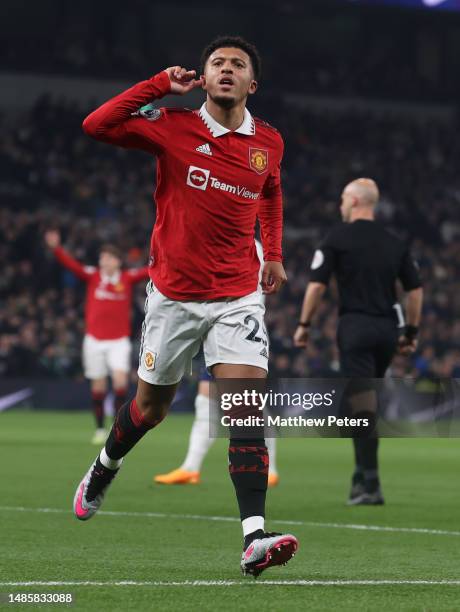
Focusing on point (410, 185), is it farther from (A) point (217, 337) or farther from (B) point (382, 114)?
(A) point (217, 337)

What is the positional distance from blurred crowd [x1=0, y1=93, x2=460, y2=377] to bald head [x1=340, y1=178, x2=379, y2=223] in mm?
14824

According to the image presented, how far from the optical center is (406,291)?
9438 millimetres

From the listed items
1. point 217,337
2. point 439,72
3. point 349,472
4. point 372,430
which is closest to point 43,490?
point 372,430

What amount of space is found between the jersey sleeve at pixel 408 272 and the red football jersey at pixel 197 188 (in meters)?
3.52

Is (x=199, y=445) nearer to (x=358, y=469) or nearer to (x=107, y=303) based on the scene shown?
(x=358, y=469)

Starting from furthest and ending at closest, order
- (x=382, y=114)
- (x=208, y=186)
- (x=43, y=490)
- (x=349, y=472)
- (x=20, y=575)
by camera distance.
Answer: (x=382, y=114), (x=349, y=472), (x=43, y=490), (x=208, y=186), (x=20, y=575)

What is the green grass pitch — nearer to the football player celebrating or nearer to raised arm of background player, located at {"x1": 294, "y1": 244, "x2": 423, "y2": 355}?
the football player celebrating

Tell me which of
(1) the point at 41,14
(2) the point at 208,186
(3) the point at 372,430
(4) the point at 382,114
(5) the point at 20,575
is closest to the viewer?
(5) the point at 20,575

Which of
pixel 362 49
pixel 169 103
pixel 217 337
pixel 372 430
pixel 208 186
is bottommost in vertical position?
pixel 372 430

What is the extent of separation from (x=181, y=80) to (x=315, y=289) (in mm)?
3611

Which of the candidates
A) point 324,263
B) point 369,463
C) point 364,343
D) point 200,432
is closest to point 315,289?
point 324,263

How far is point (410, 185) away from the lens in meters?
35.7

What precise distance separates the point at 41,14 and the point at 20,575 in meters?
31.5

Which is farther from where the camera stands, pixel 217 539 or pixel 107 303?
pixel 107 303
